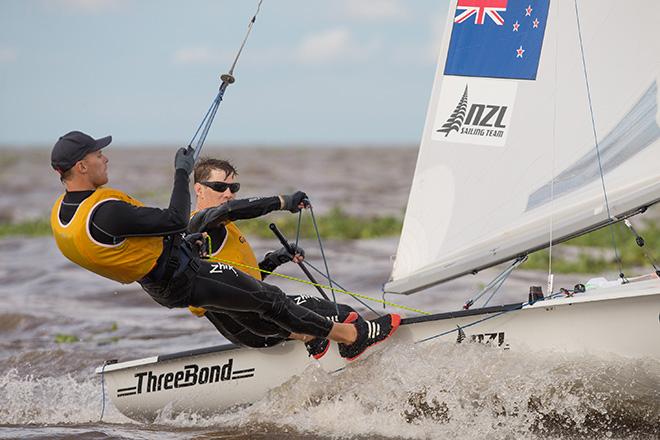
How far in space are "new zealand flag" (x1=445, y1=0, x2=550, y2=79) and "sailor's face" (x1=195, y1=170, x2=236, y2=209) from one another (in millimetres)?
1422

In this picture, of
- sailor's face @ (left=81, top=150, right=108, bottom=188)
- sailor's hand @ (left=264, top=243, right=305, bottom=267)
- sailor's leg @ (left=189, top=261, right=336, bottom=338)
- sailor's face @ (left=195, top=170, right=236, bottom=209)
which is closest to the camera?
sailor's face @ (left=81, top=150, right=108, bottom=188)

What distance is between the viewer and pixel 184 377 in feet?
18.8

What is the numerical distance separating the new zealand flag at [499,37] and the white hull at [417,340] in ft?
4.30

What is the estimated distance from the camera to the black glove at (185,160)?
4734 mm

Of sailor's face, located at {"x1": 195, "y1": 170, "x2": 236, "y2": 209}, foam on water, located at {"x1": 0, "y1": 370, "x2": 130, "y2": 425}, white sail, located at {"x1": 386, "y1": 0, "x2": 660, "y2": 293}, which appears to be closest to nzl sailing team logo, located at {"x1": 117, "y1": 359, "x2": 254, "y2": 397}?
foam on water, located at {"x1": 0, "y1": 370, "x2": 130, "y2": 425}

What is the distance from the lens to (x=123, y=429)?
223 inches

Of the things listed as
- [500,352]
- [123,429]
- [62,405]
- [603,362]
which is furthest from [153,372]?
[603,362]

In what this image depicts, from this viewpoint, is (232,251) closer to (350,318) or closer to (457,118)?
(350,318)

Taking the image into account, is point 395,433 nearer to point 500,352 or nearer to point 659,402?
point 500,352

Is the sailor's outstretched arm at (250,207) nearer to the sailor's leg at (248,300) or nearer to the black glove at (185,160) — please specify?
the sailor's leg at (248,300)

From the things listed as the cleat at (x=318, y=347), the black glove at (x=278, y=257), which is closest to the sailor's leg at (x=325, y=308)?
the cleat at (x=318, y=347)

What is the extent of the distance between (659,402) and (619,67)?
1.70 metres

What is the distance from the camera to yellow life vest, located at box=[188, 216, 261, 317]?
5.41 m

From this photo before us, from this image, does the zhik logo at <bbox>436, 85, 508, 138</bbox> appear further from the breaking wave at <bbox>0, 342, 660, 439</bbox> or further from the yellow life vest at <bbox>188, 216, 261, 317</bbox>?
the yellow life vest at <bbox>188, 216, 261, 317</bbox>
